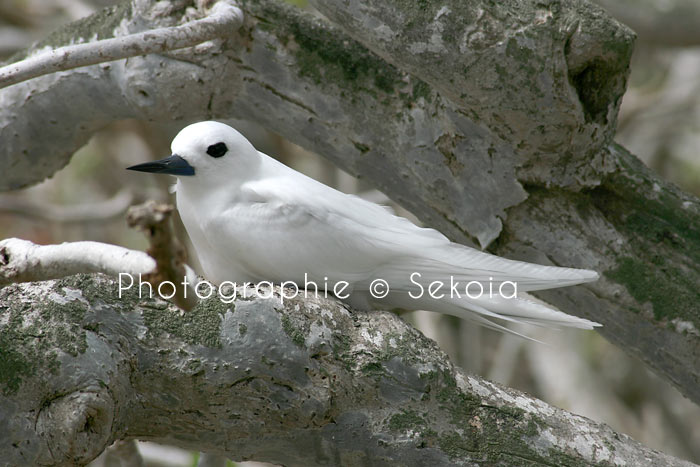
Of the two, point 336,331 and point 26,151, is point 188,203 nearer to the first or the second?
point 336,331

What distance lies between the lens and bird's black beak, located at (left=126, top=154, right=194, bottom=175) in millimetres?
2618

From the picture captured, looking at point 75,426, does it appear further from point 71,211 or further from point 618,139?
point 618,139

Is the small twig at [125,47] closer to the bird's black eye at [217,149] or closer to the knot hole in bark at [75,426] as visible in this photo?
the bird's black eye at [217,149]

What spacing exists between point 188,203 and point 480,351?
19.4ft

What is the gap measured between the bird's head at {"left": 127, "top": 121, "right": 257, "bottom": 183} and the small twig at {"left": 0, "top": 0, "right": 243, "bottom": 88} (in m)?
0.28

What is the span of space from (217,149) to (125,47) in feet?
1.36

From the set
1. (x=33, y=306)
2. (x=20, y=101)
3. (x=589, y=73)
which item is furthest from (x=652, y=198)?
(x=20, y=101)

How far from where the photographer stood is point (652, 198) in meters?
3.13

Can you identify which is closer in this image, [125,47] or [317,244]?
[125,47]

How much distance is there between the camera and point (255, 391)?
2309 millimetres

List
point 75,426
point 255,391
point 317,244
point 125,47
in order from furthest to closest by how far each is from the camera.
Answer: point 317,244 < point 125,47 < point 255,391 < point 75,426

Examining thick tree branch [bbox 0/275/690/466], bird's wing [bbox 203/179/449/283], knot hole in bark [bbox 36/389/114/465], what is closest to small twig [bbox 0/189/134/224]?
bird's wing [bbox 203/179/449/283]

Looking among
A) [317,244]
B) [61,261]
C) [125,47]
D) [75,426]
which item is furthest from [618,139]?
[75,426]

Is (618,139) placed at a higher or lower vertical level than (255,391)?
lower
